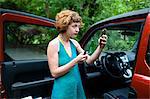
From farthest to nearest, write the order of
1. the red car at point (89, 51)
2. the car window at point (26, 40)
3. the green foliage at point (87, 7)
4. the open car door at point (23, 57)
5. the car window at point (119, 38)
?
the green foliage at point (87, 7) < the car window at point (119, 38) < the car window at point (26, 40) < the open car door at point (23, 57) < the red car at point (89, 51)

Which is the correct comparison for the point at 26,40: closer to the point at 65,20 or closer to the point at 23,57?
the point at 23,57

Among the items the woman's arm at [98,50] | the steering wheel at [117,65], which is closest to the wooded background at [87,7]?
→ the steering wheel at [117,65]

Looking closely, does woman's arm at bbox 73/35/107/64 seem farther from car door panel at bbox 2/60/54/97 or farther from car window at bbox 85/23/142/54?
car door panel at bbox 2/60/54/97

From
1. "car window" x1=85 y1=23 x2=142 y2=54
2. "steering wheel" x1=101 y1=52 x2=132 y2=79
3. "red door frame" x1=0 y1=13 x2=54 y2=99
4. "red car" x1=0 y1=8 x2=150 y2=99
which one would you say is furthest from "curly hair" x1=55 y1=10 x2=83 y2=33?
"steering wheel" x1=101 y1=52 x2=132 y2=79

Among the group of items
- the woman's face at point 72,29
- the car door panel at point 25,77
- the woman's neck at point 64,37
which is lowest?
the car door panel at point 25,77

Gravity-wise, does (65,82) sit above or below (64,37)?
below

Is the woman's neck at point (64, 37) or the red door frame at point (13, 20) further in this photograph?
the red door frame at point (13, 20)

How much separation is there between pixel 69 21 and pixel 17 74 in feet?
3.83

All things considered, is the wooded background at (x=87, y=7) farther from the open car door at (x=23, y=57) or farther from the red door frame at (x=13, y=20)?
the red door frame at (x=13, y=20)

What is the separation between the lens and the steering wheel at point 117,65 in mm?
4141

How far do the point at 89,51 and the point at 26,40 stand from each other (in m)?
0.90

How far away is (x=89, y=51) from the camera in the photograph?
4352 mm

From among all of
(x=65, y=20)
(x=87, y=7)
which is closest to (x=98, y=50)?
(x=65, y=20)

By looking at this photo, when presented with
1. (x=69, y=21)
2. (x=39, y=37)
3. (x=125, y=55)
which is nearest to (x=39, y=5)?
(x=39, y=37)
